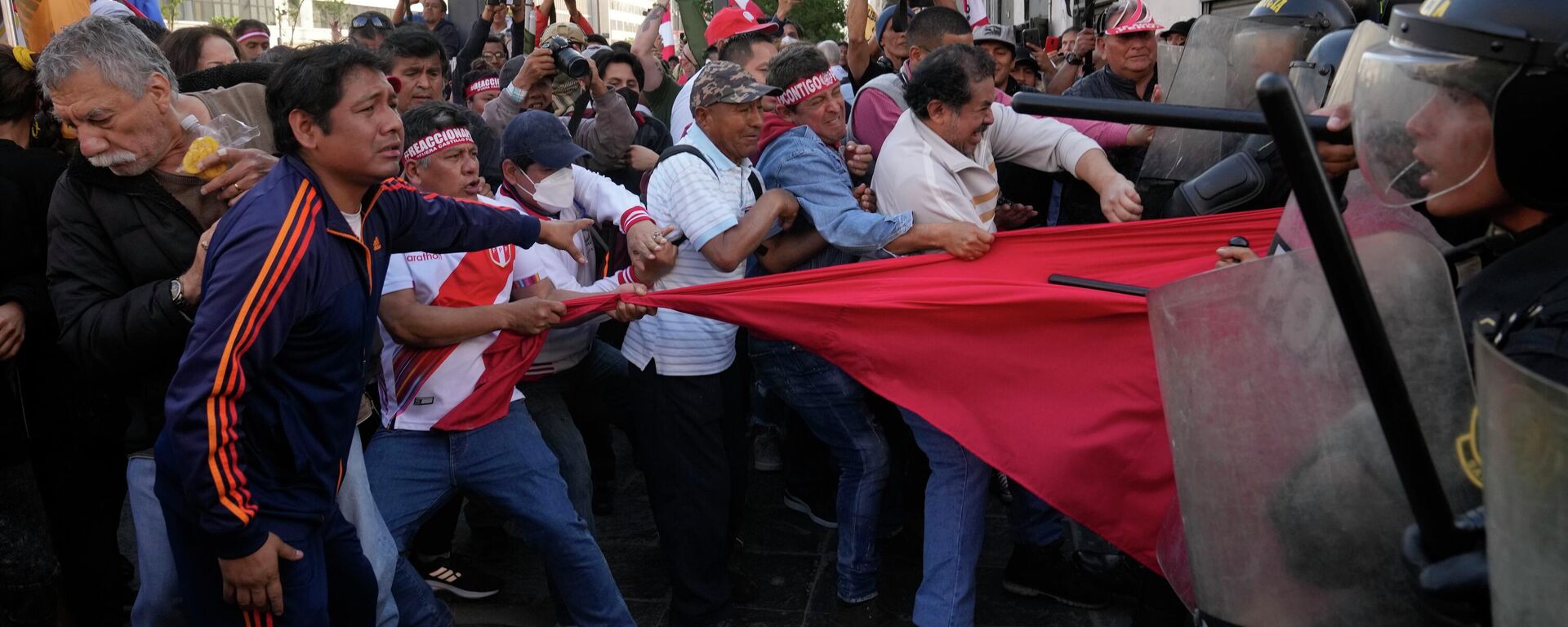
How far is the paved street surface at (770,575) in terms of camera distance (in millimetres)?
4453

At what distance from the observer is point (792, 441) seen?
18.0ft

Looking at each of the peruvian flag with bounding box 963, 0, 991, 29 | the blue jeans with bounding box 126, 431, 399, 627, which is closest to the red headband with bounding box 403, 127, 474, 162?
the blue jeans with bounding box 126, 431, 399, 627

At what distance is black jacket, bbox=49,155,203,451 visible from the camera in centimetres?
290

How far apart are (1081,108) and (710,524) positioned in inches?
111

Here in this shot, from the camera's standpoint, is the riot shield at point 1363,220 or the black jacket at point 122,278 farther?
the black jacket at point 122,278

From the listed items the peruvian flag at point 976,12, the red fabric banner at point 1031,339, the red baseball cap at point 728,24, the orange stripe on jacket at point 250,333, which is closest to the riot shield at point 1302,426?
the red fabric banner at point 1031,339

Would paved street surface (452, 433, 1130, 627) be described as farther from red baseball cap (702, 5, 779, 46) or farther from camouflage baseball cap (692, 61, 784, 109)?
red baseball cap (702, 5, 779, 46)

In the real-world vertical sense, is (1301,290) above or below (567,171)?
above

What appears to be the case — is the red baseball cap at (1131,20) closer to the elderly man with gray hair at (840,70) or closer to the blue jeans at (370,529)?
the elderly man with gray hair at (840,70)

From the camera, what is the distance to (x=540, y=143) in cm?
446

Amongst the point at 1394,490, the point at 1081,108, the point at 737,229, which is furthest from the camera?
the point at 737,229

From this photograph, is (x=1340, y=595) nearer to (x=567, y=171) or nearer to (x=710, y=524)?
(x=710, y=524)

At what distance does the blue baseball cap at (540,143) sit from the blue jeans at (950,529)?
1671mm

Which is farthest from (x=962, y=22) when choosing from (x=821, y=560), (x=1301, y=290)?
(x=1301, y=290)
